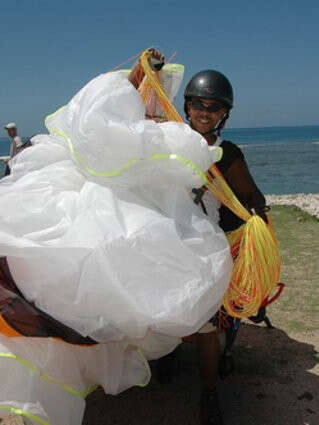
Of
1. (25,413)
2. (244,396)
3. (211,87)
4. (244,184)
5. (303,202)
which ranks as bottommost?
(303,202)

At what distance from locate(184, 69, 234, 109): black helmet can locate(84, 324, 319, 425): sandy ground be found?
73.7 inches

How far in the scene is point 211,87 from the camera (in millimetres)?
2785

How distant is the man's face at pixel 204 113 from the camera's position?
9.25 feet

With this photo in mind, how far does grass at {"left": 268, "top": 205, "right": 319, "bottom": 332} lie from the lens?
4.03m

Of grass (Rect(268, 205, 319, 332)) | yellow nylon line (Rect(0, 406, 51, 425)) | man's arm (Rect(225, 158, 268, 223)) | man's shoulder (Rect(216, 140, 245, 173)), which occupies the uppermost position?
man's shoulder (Rect(216, 140, 245, 173))

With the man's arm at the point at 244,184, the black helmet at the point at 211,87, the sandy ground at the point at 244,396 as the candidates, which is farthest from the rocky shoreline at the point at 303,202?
the black helmet at the point at 211,87

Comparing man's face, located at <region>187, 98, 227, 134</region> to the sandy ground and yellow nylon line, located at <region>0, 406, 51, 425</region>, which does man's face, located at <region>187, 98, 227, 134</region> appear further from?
yellow nylon line, located at <region>0, 406, 51, 425</region>

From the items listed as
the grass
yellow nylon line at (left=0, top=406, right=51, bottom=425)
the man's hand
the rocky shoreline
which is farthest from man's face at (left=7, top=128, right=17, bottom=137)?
yellow nylon line at (left=0, top=406, right=51, bottom=425)

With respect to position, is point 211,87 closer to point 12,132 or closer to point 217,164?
point 217,164

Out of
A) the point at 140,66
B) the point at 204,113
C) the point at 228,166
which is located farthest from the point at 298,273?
the point at 140,66

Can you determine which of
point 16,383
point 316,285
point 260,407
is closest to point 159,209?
point 16,383

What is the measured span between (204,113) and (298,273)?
2.91m

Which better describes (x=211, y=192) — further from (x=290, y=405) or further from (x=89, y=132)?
(x=290, y=405)

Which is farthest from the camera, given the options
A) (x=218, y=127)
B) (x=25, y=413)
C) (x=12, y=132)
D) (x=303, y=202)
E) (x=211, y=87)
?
(x=303, y=202)
